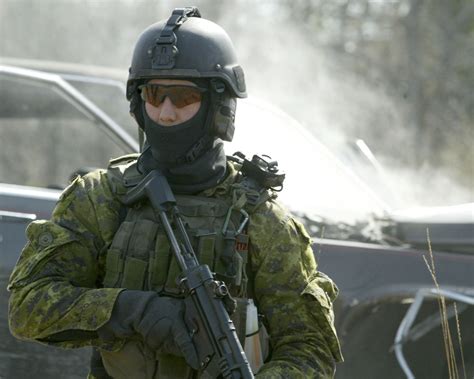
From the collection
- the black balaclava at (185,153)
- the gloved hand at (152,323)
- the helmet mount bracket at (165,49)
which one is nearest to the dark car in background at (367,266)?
the black balaclava at (185,153)

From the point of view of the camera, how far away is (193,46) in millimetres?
2840

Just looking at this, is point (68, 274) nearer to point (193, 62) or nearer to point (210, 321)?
point (210, 321)

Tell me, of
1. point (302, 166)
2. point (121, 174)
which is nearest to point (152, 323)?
point (121, 174)

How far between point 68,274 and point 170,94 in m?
0.54

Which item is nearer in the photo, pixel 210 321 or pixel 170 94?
pixel 210 321

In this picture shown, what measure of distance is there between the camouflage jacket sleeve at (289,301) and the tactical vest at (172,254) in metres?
Result: 0.04

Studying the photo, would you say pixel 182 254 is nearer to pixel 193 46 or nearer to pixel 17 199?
pixel 193 46

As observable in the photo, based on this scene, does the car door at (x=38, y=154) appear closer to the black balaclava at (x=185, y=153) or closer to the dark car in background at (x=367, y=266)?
the dark car in background at (x=367, y=266)

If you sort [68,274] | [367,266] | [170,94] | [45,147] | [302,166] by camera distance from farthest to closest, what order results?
[45,147] < [302,166] < [367,266] < [170,94] < [68,274]

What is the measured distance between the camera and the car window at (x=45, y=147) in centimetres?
626

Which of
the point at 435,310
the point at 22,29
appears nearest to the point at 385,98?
the point at 22,29

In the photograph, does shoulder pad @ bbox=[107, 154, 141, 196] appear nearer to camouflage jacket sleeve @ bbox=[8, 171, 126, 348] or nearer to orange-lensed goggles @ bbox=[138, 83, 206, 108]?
camouflage jacket sleeve @ bbox=[8, 171, 126, 348]

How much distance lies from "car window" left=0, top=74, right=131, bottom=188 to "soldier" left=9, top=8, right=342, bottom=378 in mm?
2913

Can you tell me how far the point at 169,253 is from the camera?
2736 mm
